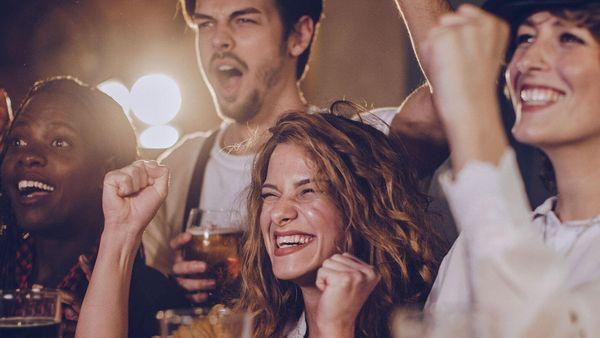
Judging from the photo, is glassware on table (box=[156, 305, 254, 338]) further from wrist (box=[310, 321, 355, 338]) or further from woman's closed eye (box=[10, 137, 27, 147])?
woman's closed eye (box=[10, 137, 27, 147])

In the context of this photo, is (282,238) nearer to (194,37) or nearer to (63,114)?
(63,114)

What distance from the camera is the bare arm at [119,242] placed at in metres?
2.06

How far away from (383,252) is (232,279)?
490 millimetres

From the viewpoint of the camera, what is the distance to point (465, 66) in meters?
1.23

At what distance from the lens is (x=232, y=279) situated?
237 cm

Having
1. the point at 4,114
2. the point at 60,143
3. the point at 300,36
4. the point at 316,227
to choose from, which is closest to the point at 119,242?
the point at 316,227

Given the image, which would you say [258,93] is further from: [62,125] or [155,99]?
[155,99]

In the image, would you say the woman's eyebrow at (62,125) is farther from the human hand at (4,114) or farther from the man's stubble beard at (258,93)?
the man's stubble beard at (258,93)

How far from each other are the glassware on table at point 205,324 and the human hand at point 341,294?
0.47m

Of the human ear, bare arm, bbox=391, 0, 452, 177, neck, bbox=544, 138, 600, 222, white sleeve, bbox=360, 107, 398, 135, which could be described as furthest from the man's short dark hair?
neck, bbox=544, 138, 600, 222

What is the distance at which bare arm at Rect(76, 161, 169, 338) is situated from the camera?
6.75 ft

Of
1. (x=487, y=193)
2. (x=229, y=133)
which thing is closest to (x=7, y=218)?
(x=229, y=133)

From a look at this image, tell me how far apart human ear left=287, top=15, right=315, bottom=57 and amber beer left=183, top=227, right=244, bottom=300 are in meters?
0.82

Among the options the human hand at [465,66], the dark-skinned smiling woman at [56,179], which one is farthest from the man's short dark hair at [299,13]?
the human hand at [465,66]
